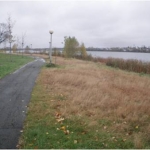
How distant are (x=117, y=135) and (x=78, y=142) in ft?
3.97

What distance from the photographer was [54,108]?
25.5ft

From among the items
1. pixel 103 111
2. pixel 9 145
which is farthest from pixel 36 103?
pixel 9 145

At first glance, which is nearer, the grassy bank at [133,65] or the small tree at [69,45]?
the grassy bank at [133,65]

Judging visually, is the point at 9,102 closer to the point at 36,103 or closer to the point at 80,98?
the point at 36,103

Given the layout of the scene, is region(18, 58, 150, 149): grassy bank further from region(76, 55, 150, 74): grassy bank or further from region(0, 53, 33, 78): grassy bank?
region(76, 55, 150, 74): grassy bank

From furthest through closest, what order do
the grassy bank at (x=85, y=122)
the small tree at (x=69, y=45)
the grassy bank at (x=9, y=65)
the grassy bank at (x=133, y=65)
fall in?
1. the small tree at (x=69, y=45)
2. the grassy bank at (x=133, y=65)
3. the grassy bank at (x=9, y=65)
4. the grassy bank at (x=85, y=122)

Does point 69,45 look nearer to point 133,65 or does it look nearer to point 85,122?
point 133,65

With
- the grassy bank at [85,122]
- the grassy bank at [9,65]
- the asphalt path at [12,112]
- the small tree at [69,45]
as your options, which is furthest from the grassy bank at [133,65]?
the asphalt path at [12,112]

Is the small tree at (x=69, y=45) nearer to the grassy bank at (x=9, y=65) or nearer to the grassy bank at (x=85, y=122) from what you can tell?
the grassy bank at (x=9, y=65)

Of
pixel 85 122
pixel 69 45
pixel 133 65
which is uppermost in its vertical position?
pixel 69 45

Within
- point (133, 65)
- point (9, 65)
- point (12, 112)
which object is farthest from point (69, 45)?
point (12, 112)

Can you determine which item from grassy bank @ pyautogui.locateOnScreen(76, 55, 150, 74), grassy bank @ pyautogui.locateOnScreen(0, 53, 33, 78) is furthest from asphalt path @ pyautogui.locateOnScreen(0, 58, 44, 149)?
grassy bank @ pyautogui.locateOnScreen(76, 55, 150, 74)

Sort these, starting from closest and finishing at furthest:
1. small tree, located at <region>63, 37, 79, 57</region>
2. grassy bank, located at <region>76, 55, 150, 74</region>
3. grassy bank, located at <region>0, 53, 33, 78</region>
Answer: grassy bank, located at <region>0, 53, 33, 78</region> → grassy bank, located at <region>76, 55, 150, 74</region> → small tree, located at <region>63, 37, 79, 57</region>

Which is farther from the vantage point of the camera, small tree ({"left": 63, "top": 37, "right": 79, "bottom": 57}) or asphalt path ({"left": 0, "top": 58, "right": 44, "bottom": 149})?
small tree ({"left": 63, "top": 37, "right": 79, "bottom": 57})
